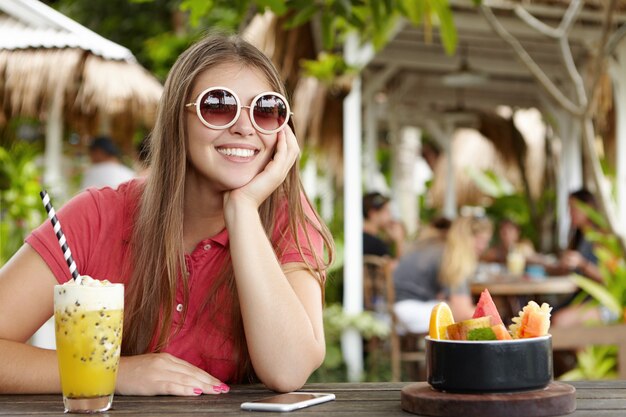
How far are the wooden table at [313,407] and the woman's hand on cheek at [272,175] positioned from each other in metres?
0.39

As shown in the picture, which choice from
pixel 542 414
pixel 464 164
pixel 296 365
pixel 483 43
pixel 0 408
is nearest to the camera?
pixel 542 414

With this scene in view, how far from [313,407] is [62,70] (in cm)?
655

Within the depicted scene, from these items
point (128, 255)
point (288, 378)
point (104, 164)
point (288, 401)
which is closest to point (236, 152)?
point (128, 255)

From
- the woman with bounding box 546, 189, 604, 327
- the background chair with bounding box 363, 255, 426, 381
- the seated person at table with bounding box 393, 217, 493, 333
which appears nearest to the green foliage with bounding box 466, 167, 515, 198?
the woman with bounding box 546, 189, 604, 327

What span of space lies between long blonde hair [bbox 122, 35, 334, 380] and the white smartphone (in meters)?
0.39

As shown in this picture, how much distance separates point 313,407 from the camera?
5.40 ft

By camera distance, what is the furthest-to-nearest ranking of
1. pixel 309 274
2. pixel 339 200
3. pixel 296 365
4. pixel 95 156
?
pixel 339 200 < pixel 95 156 < pixel 309 274 < pixel 296 365

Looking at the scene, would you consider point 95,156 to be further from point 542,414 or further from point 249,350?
point 542,414

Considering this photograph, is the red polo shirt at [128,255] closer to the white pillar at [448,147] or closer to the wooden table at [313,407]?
the wooden table at [313,407]

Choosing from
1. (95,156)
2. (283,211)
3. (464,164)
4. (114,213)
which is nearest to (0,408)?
(114,213)

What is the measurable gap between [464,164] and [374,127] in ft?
21.5

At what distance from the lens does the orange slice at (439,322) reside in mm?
1632

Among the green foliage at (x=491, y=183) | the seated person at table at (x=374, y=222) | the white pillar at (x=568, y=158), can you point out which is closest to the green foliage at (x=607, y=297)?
the seated person at table at (x=374, y=222)

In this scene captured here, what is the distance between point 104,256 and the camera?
2.16 meters
